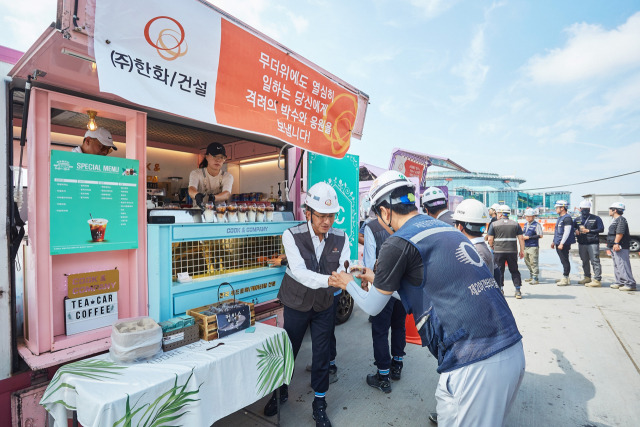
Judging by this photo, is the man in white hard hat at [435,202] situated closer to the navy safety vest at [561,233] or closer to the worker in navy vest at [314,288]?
the worker in navy vest at [314,288]

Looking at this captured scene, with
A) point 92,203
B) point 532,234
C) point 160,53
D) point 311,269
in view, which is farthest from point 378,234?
point 532,234

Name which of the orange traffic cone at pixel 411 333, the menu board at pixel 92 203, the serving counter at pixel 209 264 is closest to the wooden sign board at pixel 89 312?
the serving counter at pixel 209 264

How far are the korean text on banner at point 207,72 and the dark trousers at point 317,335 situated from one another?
1.77 meters

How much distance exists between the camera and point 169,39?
90.1 inches

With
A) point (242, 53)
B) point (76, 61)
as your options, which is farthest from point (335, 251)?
point (76, 61)

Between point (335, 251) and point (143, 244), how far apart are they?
184cm

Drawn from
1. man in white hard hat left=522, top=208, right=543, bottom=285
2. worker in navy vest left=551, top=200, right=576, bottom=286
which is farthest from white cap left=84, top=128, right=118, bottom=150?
worker in navy vest left=551, top=200, right=576, bottom=286

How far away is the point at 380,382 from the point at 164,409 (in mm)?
2289

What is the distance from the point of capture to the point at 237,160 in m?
5.95

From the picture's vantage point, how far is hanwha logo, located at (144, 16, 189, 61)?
218cm

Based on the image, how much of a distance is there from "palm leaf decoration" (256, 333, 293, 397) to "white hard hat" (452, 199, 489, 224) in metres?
2.15

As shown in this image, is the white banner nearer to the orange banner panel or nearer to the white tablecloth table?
the orange banner panel

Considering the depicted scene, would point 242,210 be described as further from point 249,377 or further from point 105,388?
point 105,388

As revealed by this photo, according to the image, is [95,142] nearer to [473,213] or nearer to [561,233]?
[473,213]
